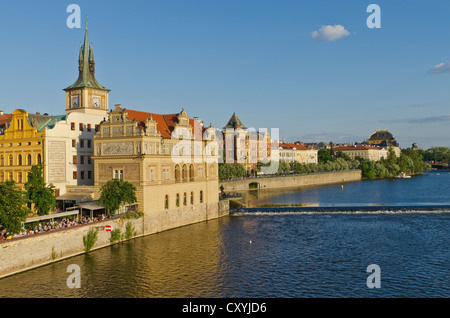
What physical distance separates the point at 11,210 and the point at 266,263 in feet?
77.5

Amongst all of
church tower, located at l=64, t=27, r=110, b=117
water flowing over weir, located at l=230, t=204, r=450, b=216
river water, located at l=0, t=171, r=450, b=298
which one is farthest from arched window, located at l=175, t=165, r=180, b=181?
church tower, located at l=64, t=27, r=110, b=117

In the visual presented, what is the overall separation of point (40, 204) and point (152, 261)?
54.7ft

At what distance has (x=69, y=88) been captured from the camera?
6812cm

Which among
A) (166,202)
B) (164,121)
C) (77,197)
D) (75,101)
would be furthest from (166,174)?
(75,101)

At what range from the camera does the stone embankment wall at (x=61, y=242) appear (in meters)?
36.6

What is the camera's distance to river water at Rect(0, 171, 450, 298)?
3369 centimetres

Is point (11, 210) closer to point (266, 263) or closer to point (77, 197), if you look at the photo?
point (77, 197)

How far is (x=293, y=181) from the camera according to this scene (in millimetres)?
140625

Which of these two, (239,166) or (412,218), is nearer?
(412,218)

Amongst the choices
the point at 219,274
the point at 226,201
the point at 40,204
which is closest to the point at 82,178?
the point at 40,204

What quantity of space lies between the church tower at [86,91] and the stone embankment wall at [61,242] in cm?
2269

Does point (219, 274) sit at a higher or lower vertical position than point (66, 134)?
lower

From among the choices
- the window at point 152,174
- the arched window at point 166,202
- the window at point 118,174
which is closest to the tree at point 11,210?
the window at point 118,174
